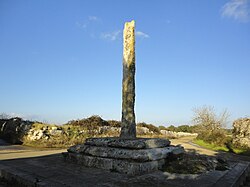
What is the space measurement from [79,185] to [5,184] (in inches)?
84.9

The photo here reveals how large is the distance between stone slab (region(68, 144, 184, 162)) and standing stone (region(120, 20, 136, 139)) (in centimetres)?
114

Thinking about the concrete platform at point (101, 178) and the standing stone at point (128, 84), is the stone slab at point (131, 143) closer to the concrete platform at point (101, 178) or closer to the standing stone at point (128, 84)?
the standing stone at point (128, 84)

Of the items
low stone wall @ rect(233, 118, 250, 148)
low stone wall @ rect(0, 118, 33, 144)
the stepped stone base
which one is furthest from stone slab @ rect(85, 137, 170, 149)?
low stone wall @ rect(233, 118, 250, 148)

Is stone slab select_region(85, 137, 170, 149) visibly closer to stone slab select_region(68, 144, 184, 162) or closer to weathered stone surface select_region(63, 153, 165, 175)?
stone slab select_region(68, 144, 184, 162)

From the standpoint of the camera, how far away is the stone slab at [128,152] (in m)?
5.95

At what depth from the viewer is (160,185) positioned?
4684 millimetres

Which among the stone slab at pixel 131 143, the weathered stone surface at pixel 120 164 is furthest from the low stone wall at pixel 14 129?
the weathered stone surface at pixel 120 164

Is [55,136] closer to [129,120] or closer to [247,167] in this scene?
[129,120]

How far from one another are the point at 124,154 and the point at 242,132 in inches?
640

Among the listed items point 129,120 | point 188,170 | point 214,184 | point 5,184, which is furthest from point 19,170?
point 214,184

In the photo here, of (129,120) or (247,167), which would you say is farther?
(129,120)

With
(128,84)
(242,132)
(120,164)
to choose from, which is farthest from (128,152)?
(242,132)

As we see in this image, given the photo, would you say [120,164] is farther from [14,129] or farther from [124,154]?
[14,129]

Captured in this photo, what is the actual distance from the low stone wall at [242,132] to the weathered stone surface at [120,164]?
47.6ft
